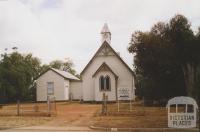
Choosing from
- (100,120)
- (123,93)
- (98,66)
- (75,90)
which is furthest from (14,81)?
(100,120)

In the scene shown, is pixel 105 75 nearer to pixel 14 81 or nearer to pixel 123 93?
pixel 14 81

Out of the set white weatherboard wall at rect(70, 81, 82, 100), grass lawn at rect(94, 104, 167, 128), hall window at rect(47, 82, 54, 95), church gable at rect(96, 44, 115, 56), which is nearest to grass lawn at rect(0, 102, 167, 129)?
grass lawn at rect(94, 104, 167, 128)

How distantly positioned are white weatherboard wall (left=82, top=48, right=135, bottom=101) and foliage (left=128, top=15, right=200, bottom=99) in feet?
18.3

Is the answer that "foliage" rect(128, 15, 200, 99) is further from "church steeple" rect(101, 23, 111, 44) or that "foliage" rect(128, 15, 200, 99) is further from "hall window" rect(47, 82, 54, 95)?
"hall window" rect(47, 82, 54, 95)

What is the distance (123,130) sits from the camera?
77.0ft

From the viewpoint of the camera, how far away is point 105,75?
50188 millimetres

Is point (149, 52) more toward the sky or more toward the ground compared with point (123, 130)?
more toward the sky

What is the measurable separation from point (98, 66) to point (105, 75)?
2102 millimetres

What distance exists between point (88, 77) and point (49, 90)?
754 centimetres

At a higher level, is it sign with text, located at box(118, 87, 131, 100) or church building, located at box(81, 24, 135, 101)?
church building, located at box(81, 24, 135, 101)

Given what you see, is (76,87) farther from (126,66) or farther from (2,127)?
(2,127)

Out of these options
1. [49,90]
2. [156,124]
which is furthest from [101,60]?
[156,124]

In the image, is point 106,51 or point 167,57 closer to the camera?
point 167,57

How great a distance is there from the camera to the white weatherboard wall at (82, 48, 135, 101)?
51500 millimetres
